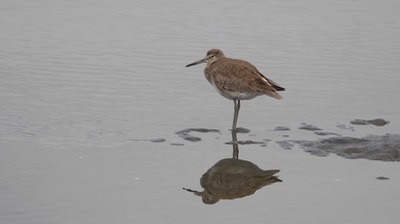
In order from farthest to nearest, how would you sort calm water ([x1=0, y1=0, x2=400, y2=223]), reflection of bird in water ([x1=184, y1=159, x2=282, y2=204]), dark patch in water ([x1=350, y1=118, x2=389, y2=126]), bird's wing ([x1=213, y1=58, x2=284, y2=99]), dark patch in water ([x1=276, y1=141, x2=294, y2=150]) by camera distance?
dark patch in water ([x1=350, y1=118, x2=389, y2=126])
bird's wing ([x1=213, y1=58, x2=284, y2=99])
dark patch in water ([x1=276, y1=141, x2=294, y2=150])
calm water ([x1=0, y1=0, x2=400, y2=223])
reflection of bird in water ([x1=184, y1=159, x2=282, y2=204])

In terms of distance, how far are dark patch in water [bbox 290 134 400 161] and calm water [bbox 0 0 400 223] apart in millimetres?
524

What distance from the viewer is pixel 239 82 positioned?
13.2 meters

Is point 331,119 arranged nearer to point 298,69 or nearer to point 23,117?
point 298,69

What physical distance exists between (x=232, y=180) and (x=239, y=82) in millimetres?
2707

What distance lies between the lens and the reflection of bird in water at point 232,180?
33.5ft

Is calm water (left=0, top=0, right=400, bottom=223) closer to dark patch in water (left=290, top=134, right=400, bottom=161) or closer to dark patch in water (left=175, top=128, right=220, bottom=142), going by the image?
dark patch in water (left=175, top=128, right=220, bottom=142)

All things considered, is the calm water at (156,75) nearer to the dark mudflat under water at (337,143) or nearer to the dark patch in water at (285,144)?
the dark mudflat under water at (337,143)

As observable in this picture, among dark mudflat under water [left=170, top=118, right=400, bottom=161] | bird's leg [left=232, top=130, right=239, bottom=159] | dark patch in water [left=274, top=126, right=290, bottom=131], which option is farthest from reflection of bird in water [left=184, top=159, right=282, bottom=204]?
dark patch in water [left=274, top=126, right=290, bottom=131]

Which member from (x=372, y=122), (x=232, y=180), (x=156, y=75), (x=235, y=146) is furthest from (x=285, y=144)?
(x=156, y=75)

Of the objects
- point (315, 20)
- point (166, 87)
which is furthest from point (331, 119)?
point (315, 20)

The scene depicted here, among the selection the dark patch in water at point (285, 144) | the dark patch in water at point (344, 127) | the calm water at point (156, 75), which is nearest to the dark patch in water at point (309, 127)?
the calm water at point (156, 75)

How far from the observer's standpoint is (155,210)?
31.1ft

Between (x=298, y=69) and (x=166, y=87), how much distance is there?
3086 mm

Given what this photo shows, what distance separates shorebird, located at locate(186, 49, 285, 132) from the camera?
42.6 feet
